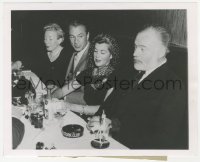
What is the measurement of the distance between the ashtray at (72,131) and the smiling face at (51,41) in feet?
0.57

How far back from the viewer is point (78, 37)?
62 centimetres

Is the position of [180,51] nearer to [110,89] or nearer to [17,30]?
[110,89]

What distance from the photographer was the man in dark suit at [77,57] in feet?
2.04

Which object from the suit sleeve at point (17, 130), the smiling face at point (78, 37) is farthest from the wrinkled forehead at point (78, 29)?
the suit sleeve at point (17, 130)

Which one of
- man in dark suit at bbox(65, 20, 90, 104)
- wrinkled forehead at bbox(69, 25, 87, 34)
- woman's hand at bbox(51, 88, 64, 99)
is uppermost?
wrinkled forehead at bbox(69, 25, 87, 34)

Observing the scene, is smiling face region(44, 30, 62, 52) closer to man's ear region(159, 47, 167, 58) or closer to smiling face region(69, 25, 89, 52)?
smiling face region(69, 25, 89, 52)

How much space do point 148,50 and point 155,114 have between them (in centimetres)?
14

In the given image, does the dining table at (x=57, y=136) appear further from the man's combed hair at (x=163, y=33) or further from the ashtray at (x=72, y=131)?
the man's combed hair at (x=163, y=33)

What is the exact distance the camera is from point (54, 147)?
0.62 metres

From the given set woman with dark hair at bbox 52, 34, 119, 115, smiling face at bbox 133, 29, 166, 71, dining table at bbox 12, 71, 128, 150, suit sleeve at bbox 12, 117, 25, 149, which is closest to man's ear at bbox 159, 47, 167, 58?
smiling face at bbox 133, 29, 166, 71

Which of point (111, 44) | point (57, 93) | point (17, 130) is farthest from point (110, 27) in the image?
point (17, 130)

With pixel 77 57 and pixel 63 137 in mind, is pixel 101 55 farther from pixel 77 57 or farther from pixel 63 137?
pixel 63 137

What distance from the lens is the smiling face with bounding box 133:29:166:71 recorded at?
24.3 inches

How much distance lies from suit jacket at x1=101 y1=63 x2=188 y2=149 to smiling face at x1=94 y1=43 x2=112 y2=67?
0.08m
